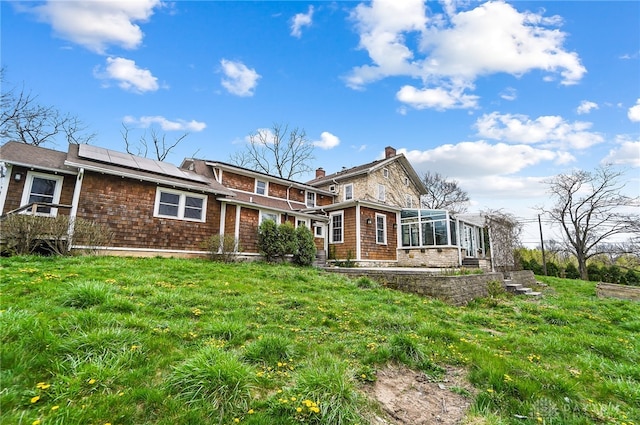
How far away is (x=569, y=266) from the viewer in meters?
20.8

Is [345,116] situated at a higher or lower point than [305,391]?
higher

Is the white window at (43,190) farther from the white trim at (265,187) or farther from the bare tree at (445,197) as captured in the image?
the bare tree at (445,197)

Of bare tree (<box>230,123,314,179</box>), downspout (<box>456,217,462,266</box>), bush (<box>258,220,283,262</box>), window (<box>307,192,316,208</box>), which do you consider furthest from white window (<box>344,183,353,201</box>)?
bush (<box>258,220,283,262</box>)

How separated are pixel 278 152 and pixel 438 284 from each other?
941 inches

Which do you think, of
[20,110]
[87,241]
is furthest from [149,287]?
[20,110]

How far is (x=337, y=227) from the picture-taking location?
16641mm

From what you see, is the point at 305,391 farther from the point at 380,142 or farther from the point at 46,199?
the point at 380,142

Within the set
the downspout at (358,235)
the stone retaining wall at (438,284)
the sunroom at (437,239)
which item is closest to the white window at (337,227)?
the downspout at (358,235)

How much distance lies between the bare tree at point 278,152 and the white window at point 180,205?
16795mm

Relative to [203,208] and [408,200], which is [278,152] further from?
[203,208]

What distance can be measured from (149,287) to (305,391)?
425cm

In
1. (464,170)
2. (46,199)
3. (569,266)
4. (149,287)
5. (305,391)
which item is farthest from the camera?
(464,170)

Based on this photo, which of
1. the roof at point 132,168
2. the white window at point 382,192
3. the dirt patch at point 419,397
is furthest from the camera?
the white window at point 382,192

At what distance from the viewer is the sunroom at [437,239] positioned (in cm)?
1516
